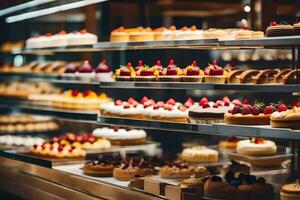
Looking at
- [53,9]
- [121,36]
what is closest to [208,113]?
[121,36]

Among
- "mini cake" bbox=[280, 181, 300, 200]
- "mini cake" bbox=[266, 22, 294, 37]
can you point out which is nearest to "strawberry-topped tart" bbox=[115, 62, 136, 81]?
"mini cake" bbox=[266, 22, 294, 37]

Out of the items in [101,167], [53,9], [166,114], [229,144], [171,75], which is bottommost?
[101,167]

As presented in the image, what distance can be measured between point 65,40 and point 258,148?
121 inches

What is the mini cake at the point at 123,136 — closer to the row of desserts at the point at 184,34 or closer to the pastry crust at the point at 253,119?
the row of desserts at the point at 184,34

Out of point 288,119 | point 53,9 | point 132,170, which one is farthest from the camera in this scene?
point 53,9

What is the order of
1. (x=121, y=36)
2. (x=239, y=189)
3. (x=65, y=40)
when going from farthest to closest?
(x=65, y=40), (x=121, y=36), (x=239, y=189)

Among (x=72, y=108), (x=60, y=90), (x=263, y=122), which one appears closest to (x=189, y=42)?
(x=263, y=122)

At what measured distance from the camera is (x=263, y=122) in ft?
15.7

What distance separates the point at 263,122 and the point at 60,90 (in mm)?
4531

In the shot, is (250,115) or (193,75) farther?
(193,75)

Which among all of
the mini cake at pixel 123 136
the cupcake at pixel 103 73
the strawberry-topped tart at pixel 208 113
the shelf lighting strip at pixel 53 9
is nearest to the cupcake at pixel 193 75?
the strawberry-topped tart at pixel 208 113

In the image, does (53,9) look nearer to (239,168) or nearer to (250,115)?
(239,168)

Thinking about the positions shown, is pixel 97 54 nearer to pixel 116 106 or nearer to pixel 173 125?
pixel 116 106

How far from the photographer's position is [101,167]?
6195mm
